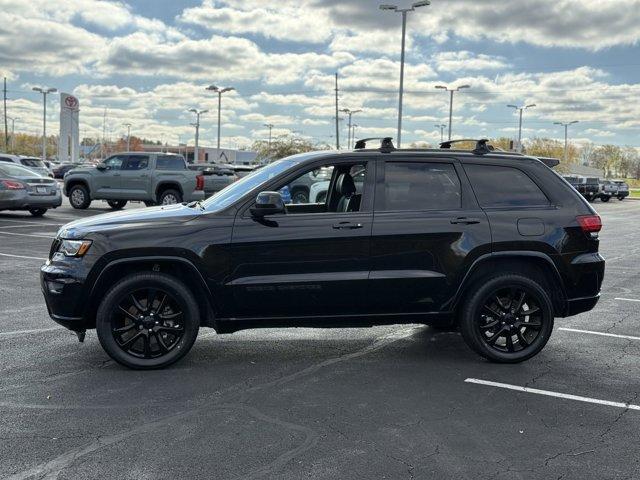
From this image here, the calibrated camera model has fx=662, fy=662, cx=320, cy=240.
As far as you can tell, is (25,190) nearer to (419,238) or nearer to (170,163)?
(170,163)

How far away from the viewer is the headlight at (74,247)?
204 inches

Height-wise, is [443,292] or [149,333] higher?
[443,292]

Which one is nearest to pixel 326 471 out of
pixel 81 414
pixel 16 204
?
pixel 81 414

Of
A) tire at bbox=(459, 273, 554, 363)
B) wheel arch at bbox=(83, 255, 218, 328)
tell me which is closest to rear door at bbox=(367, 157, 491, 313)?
tire at bbox=(459, 273, 554, 363)

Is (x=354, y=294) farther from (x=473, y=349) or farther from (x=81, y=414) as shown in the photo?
(x=81, y=414)

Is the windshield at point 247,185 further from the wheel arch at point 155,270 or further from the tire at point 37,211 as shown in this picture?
the tire at point 37,211

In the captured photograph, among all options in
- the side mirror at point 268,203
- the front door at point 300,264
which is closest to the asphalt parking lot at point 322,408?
the front door at point 300,264

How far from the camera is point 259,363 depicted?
18.3 ft

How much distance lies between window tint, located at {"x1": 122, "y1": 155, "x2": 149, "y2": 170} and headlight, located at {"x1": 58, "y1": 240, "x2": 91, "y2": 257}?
1627 cm

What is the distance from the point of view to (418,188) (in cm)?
566

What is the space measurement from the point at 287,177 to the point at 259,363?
62.4 inches

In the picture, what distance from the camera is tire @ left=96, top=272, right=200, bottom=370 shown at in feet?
17.1

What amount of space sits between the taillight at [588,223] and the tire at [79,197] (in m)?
19.0

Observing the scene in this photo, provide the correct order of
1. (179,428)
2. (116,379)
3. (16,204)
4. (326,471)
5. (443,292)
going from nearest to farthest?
1. (326,471)
2. (179,428)
3. (116,379)
4. (443,292)
5. (16,204)
